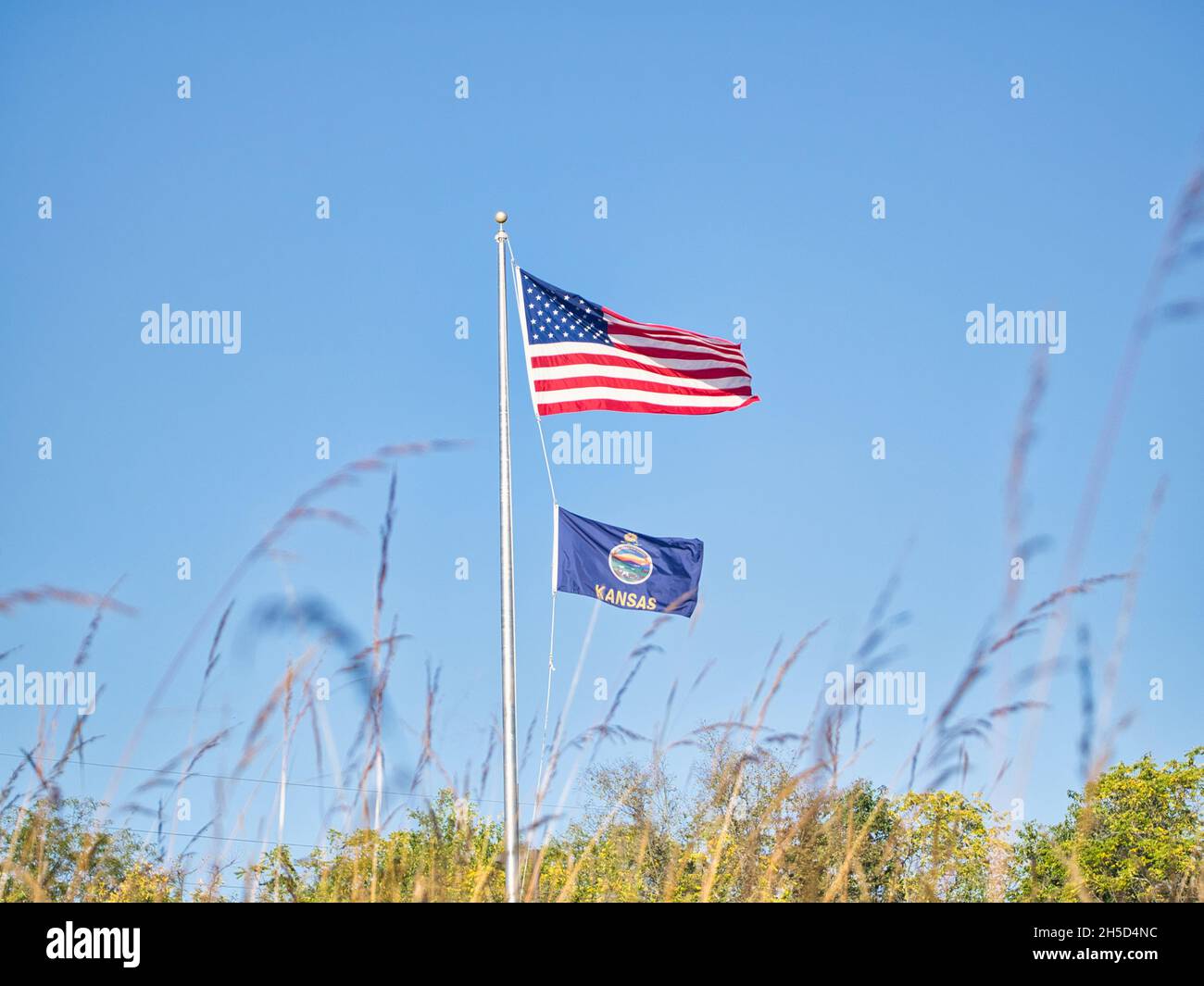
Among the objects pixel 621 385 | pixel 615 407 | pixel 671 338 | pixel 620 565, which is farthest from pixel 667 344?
pixel 620 565

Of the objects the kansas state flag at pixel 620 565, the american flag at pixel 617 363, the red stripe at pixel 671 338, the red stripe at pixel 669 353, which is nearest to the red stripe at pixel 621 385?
the american flag at pixel 617 363

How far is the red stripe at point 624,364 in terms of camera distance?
36.7 ft

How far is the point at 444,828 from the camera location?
16.7ft

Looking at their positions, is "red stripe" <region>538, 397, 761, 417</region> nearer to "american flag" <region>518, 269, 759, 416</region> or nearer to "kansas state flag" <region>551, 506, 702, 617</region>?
"american flag" <region>518, 269, 759, 416</region>

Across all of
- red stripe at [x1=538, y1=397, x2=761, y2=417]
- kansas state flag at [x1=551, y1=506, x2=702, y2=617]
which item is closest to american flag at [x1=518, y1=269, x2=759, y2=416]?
red stripe at [x1=538, y1=397, x2=761, y2=417]

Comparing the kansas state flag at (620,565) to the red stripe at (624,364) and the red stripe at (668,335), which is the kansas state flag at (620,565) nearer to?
the red stripe at (624,364)

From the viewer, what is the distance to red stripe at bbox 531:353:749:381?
11172 mm

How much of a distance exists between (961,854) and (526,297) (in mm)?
8231

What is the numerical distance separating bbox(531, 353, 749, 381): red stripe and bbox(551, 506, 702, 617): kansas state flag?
5.01ft

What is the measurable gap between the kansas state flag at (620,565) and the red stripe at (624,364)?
1528mm

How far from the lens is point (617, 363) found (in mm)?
11234

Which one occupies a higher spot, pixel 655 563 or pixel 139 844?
pixel 655 563
